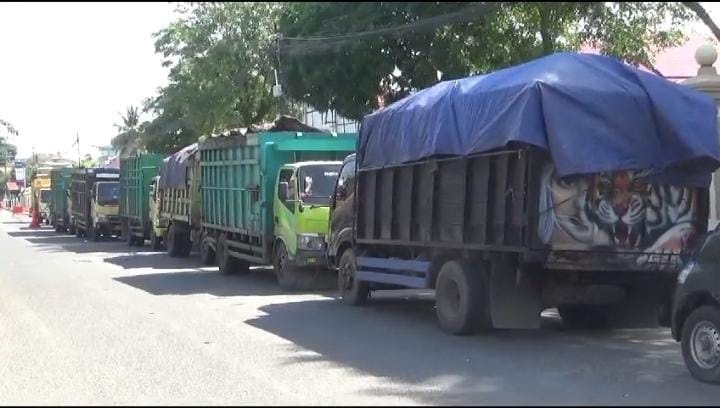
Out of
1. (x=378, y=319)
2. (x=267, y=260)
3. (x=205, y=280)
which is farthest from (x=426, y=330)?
(x=205, y=280)

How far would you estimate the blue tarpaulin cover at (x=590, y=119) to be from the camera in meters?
10.2

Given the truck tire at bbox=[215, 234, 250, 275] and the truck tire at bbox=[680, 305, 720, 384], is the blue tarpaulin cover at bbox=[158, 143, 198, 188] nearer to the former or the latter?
the truck tire at bbox=[215, 234, 250, 275]

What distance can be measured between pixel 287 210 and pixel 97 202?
72.3ft

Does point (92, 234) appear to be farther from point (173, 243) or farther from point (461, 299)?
point (461, 299)

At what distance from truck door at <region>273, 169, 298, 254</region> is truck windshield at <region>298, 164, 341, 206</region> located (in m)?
0.15

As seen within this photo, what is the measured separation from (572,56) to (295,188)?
6710 mm

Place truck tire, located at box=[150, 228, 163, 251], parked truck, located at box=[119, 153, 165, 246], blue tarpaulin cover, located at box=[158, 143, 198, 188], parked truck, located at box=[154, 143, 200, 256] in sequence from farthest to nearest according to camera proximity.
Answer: parked truck, located at box=[119, 153, 165, 246] < truck tire, located at box=[150, 228, 163, 251] < blue tarpaulin cover, located at box=[158, 143, 198, 188] < parked truck, located at box=[154, 143, 200, 256]

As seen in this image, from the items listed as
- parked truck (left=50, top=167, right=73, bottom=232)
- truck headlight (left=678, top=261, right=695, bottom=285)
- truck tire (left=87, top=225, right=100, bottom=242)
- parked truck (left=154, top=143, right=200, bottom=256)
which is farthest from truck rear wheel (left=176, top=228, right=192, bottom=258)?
parked truck (left=50, top=167, right=73, bottom=232)

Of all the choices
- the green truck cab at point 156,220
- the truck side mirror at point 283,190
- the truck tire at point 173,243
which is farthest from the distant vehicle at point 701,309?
the green truck cab at point 156,220

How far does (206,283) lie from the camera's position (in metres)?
19.0

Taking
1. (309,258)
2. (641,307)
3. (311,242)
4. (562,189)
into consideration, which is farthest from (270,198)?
(562,189)

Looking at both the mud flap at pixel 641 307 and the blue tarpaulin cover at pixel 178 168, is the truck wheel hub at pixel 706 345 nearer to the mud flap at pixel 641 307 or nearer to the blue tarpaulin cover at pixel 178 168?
the mud flap at pixel 641 307

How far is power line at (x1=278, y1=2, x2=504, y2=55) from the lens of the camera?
13.5m

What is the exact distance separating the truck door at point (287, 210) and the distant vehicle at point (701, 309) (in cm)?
845
